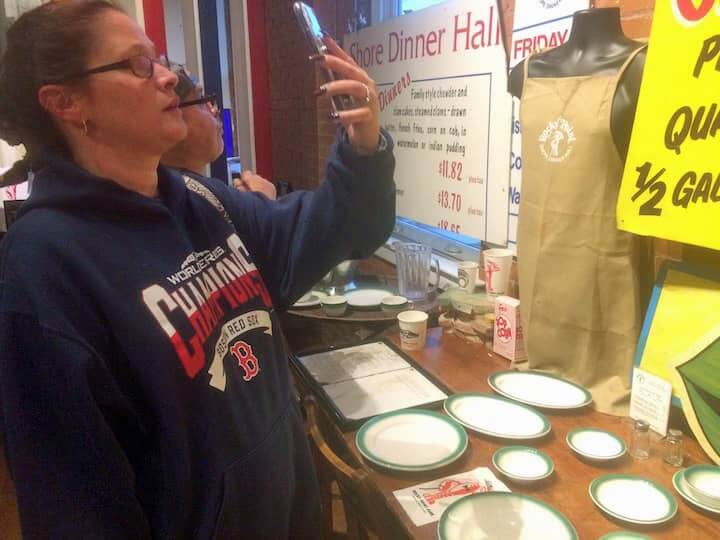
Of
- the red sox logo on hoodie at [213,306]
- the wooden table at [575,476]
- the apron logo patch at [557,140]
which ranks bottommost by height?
the wooden table at [575,476]

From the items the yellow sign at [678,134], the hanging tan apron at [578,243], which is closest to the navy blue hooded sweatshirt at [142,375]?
the hanging tan apron at [578,243]

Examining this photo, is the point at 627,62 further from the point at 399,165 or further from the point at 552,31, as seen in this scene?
the point at 399,165

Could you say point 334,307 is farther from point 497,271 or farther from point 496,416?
point 496,416

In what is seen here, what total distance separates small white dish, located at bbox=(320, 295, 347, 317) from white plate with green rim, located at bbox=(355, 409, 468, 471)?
0.60 m

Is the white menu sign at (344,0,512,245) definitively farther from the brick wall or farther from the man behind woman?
the man behind woman

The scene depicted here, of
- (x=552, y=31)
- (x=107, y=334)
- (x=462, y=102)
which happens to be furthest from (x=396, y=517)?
(x=462, y=102)

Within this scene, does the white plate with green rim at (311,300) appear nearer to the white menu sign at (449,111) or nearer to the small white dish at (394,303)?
the small white dish at (394,303)

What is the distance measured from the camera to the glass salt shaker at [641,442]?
38.2 inches

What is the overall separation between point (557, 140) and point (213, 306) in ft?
2.30

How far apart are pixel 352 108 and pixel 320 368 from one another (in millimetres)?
629

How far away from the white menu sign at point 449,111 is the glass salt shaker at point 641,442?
0.84 meters

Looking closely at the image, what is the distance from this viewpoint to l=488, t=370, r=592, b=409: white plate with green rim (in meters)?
1.12

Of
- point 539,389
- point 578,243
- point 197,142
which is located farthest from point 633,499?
point 197,142

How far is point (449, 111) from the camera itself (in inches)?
76.6
